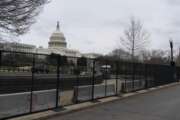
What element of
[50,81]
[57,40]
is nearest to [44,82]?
[50,81]

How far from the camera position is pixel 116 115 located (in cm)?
1127

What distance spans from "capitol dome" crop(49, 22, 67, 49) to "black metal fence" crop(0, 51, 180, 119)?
95.6 metres

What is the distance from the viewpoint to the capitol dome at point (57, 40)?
112900mm

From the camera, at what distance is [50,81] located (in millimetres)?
11477

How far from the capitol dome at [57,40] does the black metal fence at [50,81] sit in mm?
95562

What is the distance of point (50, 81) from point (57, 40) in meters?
103

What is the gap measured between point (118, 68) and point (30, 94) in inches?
334

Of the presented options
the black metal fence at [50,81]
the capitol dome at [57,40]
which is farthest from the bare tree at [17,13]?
the capitol dome at [57,40]

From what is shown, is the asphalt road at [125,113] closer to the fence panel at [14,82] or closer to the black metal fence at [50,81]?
the black metal fence at [50,81]

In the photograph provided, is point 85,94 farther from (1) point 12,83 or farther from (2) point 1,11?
(2) point 1,11

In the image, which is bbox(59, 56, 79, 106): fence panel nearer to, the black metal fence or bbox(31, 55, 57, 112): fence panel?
the black metal fence

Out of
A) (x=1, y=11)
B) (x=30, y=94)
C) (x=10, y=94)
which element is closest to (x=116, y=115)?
(x=30, y=94)

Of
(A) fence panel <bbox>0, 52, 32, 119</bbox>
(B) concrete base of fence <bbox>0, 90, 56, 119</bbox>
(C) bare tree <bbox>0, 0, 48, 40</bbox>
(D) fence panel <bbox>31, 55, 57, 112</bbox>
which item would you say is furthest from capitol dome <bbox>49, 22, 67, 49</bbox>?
(A) fence panel <bbox>0, 52, 32, 119</bbox>

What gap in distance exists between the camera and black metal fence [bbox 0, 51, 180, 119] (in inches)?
366
